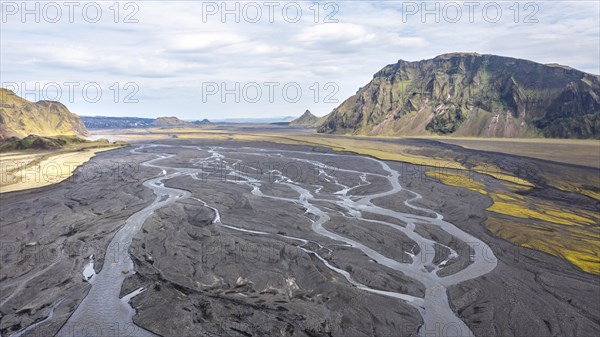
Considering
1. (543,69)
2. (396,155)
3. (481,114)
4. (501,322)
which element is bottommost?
(501,322)

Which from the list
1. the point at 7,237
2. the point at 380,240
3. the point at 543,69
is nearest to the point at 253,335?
the point at 380,240

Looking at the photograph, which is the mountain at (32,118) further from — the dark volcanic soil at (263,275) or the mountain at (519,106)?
the mountain at (519,106)

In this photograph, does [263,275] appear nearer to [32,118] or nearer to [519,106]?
[32,118]

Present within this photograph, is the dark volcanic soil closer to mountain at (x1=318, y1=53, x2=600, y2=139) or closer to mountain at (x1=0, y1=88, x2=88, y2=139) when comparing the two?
mountain at (x1=0, y1=88, x2=88, y2=139)

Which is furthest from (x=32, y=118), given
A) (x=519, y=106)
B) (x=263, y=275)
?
(x=519, y=106)

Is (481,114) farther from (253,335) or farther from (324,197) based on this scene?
(253,335)

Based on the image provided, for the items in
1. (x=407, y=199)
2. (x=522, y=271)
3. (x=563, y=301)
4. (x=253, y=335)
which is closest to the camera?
(x=253, y=335)

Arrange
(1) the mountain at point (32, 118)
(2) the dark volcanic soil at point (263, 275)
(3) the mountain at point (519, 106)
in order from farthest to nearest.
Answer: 1. (3) the mountain at point (519, 106)
2. (1) the mountain at point (32, 118)
3. (2) the dark volcanic soil at point (263, 275)

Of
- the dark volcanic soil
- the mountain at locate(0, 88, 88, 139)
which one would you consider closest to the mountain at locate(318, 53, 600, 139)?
the dark volcanic soil

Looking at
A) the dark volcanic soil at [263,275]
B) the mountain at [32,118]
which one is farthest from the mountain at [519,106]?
the mountain at [32,118]
